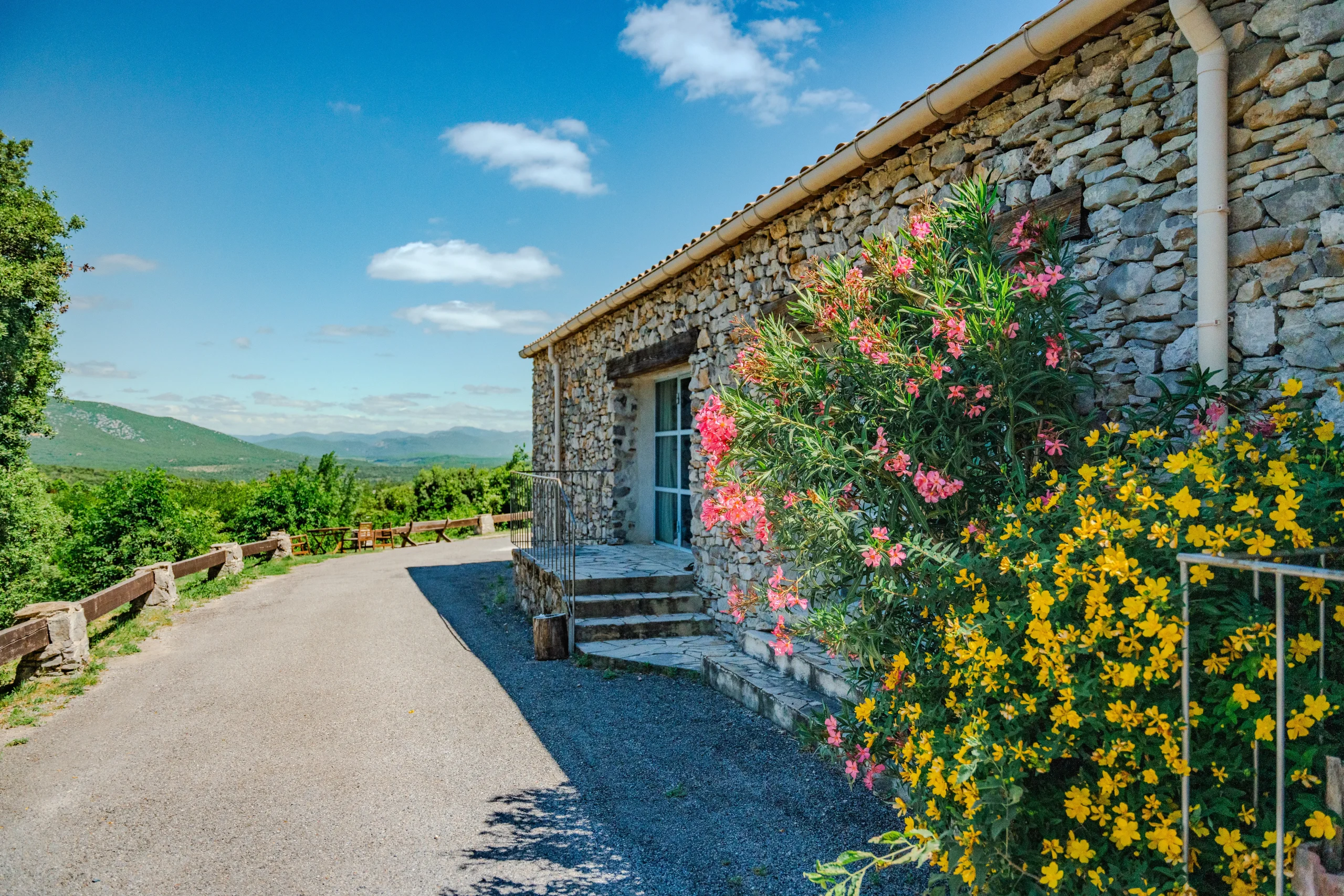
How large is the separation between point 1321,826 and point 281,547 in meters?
15.3

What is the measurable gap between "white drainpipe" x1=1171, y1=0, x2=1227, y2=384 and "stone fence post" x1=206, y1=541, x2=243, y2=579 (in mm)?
12439

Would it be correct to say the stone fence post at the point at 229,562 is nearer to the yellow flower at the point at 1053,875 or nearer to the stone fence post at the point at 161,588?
the stone fence post at the point at 161,588

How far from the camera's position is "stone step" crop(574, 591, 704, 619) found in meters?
6.19

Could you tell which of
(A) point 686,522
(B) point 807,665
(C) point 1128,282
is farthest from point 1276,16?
(A) point 686,522

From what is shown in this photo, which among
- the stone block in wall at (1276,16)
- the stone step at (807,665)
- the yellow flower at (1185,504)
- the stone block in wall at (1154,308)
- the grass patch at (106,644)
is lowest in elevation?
the grass patch at (106,644)

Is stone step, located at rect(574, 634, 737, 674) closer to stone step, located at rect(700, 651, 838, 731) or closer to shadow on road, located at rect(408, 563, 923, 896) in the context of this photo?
stone step, located at rect(700, 651, 838, 731)

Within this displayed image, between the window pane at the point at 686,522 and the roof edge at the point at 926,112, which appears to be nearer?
the roof edge at the point at 926,112

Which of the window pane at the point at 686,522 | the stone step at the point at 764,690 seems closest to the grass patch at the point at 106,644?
the stone step at the point at 764,690

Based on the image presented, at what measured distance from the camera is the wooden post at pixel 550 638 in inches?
233

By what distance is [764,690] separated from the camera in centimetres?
437

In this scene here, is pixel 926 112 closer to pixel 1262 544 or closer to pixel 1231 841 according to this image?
pixel 1262 544

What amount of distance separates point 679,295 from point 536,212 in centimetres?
879

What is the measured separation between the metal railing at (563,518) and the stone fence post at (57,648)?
3.95 m

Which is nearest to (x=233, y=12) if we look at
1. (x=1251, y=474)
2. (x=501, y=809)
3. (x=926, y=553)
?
(x=501, y=809)
